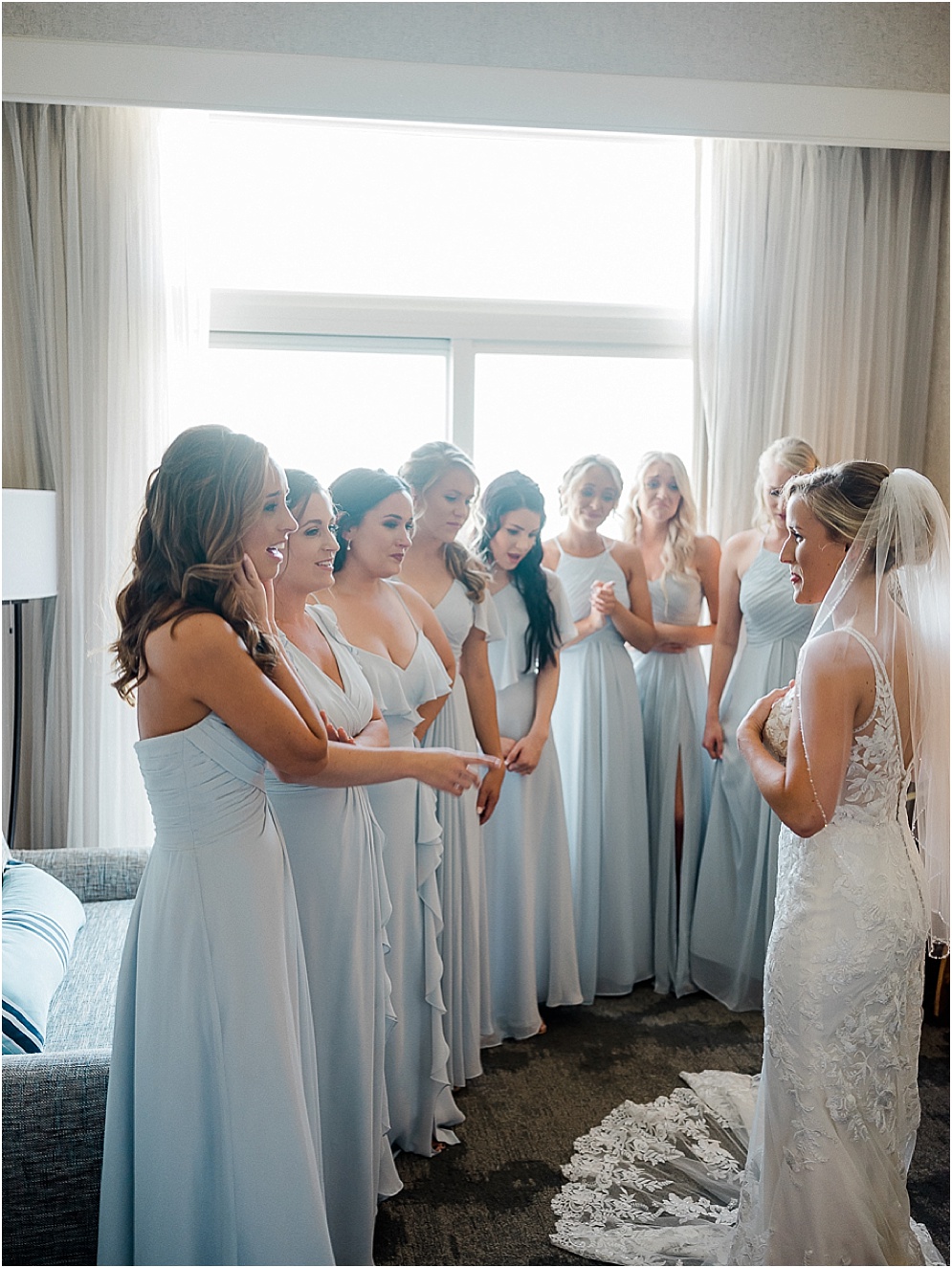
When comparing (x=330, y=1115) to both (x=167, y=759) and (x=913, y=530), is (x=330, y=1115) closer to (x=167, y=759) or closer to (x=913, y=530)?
(x=167, y=759)

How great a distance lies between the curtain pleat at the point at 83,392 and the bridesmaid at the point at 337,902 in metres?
1.69

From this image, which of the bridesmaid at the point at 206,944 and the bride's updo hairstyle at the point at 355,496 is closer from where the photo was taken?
the bridesmaid at the point at 206,944

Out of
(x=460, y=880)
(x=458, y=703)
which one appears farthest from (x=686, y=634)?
(x=460, y=880)

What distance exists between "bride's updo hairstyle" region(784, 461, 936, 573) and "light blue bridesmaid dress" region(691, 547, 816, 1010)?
136 centimetres

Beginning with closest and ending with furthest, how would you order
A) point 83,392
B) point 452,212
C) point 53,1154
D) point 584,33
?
point 53,1154, point 584,33, point 83,392, point 452,212

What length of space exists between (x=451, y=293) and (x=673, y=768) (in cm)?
198

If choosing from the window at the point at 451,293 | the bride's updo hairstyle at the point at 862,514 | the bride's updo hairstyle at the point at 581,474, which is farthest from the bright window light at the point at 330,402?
the bride's updo hairstyle at the point at 862,514

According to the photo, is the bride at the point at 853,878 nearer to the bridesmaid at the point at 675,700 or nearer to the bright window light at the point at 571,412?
the bridesmaid at the point at 675,700

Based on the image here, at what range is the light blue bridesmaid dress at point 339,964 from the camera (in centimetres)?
205

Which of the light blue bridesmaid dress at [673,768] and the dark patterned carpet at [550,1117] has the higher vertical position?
the light blue bridesmaid dress at [673,768]

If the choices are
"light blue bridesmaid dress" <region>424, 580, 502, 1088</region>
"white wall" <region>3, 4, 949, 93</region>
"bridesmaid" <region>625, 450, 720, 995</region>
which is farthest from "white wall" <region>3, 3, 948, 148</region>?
"light blue bridesmaid dress" <region>424, 580, 502, 1088</region>

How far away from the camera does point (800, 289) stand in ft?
13.5

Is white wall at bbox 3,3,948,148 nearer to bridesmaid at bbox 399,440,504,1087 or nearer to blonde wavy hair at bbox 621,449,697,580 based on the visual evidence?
blonde wavy hair at bbox 621,449,697,580

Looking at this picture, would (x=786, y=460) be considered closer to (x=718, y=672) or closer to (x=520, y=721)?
(x=718, y=672)
